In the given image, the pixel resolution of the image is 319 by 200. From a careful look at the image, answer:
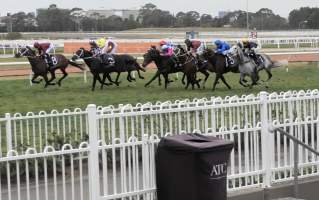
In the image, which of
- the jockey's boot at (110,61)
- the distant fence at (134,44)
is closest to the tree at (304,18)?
the distant fence at (134,44)

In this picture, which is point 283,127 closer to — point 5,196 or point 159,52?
point 5,196

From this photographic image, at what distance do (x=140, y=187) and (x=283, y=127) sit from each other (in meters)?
2.02

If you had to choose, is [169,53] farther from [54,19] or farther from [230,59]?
[54,19]

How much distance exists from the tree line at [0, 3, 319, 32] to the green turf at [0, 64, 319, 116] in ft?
237

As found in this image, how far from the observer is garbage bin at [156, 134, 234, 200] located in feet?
20.5

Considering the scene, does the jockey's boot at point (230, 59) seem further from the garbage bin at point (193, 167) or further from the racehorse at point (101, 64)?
the garbage bin at point (193, 167)

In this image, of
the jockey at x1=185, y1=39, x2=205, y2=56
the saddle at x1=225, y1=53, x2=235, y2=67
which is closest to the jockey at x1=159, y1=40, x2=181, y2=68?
the jockey at x1=185, y1=39, x2=205, y2=56

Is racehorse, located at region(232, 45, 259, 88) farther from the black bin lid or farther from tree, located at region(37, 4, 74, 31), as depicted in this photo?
tree, located at region(37, 4, 74, 31)

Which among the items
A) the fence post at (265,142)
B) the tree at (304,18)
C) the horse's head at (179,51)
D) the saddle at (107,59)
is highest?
the tree at (304,18)

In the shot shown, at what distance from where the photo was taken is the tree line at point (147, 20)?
102500 millimetres

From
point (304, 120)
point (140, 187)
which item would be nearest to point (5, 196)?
point (140, 187)

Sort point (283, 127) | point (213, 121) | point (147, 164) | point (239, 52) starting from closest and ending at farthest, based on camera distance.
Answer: point (147, 164), point (213, 121), point (283, 127), point (239, 52)

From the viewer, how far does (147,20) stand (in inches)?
4606

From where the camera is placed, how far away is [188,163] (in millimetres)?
6262
